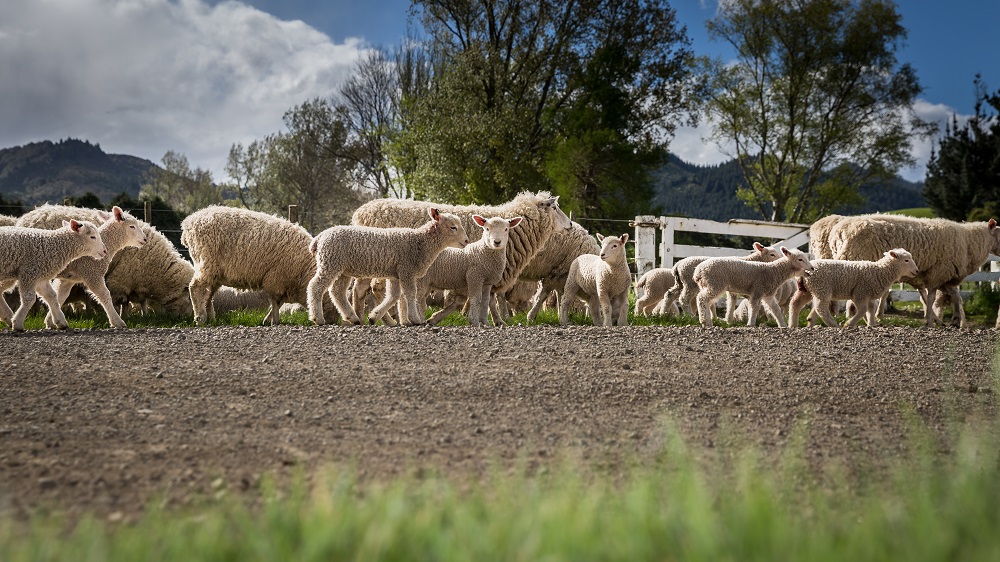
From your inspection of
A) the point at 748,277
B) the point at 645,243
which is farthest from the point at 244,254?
the point at 645,243

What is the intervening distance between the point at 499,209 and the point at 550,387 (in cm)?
760

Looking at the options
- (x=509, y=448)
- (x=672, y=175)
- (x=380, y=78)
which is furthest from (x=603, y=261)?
(x=672, y=175)

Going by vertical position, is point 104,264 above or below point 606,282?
above

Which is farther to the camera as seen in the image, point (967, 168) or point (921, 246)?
point (967, 168)

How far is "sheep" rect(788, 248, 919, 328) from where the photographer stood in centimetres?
1078

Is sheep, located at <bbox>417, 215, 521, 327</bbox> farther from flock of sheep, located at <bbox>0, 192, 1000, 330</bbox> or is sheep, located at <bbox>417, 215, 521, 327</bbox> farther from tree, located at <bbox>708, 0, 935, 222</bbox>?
tree, located at <bbox>708, 0, 935, 222</bbox>

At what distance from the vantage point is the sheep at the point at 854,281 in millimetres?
10781

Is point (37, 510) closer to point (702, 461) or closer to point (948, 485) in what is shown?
point (702, 461)

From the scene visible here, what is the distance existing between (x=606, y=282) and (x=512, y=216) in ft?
7.36

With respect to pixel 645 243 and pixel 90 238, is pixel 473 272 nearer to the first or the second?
pixel 90 238

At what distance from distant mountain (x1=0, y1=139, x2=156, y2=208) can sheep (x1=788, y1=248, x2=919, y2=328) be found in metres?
119

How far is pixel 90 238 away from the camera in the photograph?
Answer: 30.5 feet

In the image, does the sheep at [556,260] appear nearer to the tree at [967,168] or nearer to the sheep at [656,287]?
the sheep at [656,287]

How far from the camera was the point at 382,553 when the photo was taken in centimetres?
202
